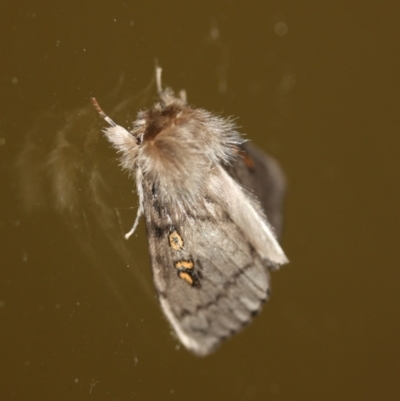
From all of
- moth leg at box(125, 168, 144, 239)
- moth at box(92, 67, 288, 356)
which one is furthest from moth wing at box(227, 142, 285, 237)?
moth leg at box(125, 168, 144, 239)

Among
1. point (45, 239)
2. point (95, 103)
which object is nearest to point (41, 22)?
point (95, 103)

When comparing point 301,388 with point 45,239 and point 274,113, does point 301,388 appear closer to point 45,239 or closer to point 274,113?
point 274,113

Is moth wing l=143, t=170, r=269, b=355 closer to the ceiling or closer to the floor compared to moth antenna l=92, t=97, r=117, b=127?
closer to the floor

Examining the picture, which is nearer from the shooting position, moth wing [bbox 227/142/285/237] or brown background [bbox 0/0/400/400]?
brown background [bbox 0/0/400/400]

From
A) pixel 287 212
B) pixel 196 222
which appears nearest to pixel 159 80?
pixel 196 222

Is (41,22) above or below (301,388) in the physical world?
above

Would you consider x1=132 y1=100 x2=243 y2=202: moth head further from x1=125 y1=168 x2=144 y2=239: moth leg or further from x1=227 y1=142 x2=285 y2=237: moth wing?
x1=227 y1=142 x2=285 y2=237: moth wing

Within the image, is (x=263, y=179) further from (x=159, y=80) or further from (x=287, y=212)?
(x=287, y=212)
